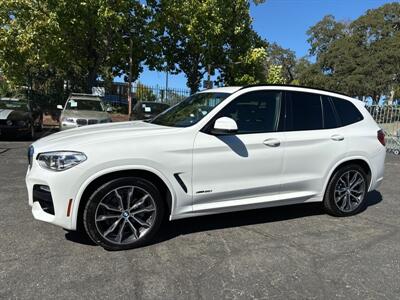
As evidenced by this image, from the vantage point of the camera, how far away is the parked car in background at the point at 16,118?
12930 millimetres

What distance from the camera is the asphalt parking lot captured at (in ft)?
11.7

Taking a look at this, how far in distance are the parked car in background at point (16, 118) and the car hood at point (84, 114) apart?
1442mm

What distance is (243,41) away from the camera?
26.6 metres

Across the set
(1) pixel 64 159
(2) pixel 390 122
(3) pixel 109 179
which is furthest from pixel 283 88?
(2) pixel 390 122

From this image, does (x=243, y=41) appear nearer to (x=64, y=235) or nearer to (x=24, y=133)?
(x=24, y=133)

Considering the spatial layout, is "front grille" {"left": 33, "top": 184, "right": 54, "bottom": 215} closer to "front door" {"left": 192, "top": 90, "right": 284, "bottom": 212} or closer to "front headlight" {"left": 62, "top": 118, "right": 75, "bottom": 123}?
"front door" {"left": 192, "top": 90, "right": 284, "bottom": 212}

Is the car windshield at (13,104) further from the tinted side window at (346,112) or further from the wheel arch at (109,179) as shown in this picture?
the tinted side window at (346,112)

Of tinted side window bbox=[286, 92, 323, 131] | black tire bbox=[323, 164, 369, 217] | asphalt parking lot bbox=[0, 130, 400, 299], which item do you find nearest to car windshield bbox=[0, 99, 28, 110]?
asphalt parking lot bbox=[0, 130, 400, 299]

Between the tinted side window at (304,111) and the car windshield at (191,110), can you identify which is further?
the tinted side window at (304,111)

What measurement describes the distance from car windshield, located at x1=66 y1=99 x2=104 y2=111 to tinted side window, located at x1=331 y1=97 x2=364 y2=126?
32.1ft

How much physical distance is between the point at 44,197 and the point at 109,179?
67cm

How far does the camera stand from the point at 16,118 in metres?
13.1

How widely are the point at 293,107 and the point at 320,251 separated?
1825mm

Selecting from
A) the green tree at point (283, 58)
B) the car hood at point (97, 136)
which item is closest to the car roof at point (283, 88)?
the car hood at point (97, 136)
